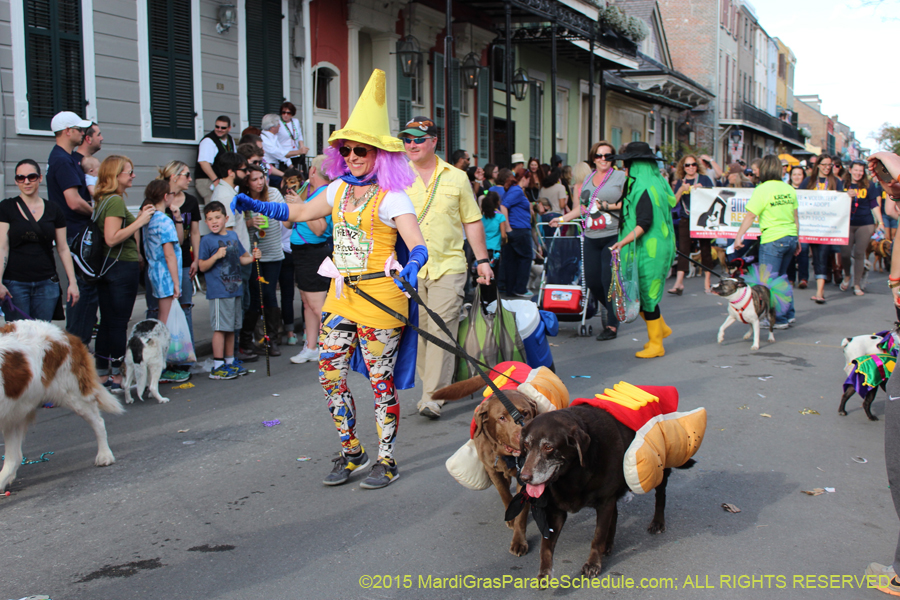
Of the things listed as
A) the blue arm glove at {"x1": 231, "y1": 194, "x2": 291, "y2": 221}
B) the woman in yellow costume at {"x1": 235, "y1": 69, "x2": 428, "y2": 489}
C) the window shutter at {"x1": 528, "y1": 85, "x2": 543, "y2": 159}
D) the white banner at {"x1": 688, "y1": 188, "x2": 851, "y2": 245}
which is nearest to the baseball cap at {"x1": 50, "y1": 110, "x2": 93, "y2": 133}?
the blue arm glove at {"x1": 231, "y1": 194, "x2": 291, "y2": 221}

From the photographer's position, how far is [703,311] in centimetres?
1108

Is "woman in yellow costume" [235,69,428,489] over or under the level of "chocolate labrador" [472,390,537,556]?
over

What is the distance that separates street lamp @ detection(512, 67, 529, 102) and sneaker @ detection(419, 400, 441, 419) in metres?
15.3

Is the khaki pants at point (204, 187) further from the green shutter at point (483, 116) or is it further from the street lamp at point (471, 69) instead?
the green shutter at point (483, 116)

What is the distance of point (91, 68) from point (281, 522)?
28.0 ft

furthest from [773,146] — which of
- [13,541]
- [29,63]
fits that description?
[13,541]

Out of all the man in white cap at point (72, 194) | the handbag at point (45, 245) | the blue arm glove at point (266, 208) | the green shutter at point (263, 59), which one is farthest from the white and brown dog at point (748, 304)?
the green shutter at point (263, 59)

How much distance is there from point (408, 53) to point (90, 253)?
1037 centimetres

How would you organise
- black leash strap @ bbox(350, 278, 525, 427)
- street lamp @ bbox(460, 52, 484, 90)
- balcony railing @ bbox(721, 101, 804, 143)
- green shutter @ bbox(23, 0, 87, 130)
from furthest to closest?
balcony railing @ bbox(721, 101, 804, 143)
street lamp @ bbox(460, 52, 484, 90)
green shutter @ bbox(23, 0, 87, 130)
black leash strap @ bbox(350, 278, 525, 427)

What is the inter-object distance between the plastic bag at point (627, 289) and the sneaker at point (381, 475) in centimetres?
410

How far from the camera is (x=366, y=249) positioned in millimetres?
4355

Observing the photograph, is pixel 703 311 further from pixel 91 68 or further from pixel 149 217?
pixel 91 68

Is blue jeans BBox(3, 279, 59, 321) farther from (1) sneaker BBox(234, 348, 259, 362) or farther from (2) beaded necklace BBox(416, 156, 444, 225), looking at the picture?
(2) beaded necklace BBox(416, 156, 444, 225)

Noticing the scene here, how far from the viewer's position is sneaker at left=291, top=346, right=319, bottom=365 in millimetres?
7980
